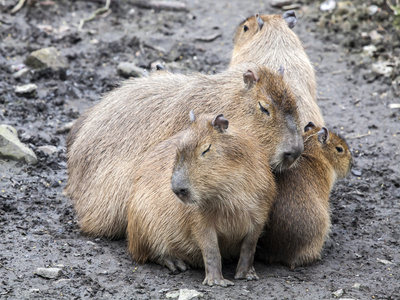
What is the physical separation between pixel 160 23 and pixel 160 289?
19.1 feet

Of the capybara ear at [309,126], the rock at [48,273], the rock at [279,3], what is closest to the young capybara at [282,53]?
the capybara ear at [309,126]

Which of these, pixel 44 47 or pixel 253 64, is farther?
pixel 44 47

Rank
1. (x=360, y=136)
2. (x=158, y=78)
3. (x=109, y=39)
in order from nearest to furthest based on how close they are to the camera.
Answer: (x=158, y=78) < (x=360, y=136) < (x=109, y=39)

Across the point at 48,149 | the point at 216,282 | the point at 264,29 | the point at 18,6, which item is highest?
the point at 264,29

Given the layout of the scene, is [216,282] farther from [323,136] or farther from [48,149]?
[48,149]

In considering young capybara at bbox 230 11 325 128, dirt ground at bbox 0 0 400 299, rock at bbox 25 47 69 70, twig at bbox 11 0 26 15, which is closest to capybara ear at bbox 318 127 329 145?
young capybara at bbox 230 11 325 128

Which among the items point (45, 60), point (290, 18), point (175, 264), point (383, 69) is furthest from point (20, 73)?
point (383, 69)

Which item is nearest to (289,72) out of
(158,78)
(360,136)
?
(158,78)

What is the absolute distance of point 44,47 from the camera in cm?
845

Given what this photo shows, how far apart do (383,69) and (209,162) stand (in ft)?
15.4

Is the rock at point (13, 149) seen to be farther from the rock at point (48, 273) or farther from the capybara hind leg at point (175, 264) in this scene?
the capybara hind leg at point (175, 264)

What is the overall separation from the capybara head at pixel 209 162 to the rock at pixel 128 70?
381 cm

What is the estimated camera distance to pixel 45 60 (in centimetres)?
790

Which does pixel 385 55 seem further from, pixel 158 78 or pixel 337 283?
pixel 337 283
